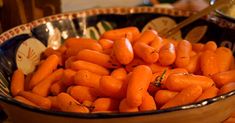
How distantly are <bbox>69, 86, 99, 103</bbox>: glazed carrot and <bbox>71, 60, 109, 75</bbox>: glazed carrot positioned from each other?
5 centimetres

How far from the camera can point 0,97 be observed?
46 centimetres

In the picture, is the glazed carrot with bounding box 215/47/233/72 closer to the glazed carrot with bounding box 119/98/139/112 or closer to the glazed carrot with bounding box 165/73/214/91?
the glazed carrot with bounding box 165/73/214/91

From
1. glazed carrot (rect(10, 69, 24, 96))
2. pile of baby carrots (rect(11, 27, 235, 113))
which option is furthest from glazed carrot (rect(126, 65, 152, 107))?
glazed carrot (rect(10, 69, 24, 96))

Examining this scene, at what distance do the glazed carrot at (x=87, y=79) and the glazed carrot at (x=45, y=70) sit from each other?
10 centimetres

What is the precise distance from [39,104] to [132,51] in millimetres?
165

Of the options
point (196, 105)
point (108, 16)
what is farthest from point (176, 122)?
point (108, 16)

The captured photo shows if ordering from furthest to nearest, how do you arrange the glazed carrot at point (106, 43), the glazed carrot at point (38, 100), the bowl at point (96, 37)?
the glazed carrot at point (106, 43) → the glazed carrot at point (38, 100) → the bowl at point (96, 37)

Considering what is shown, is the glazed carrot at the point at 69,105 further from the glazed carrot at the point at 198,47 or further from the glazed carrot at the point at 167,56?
the glazed carrot at the point at 198,47

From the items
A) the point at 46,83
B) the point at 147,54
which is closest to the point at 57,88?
the point at 46,83

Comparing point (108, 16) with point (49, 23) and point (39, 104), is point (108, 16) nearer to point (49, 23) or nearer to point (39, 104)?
point (49, 23)

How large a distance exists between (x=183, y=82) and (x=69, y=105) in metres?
0.16

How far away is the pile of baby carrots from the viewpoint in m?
0.48

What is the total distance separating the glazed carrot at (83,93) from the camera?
20.4 inches

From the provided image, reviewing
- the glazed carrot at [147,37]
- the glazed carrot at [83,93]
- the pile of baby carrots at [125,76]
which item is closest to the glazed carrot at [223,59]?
the pile of baby carrots at [125,76]
